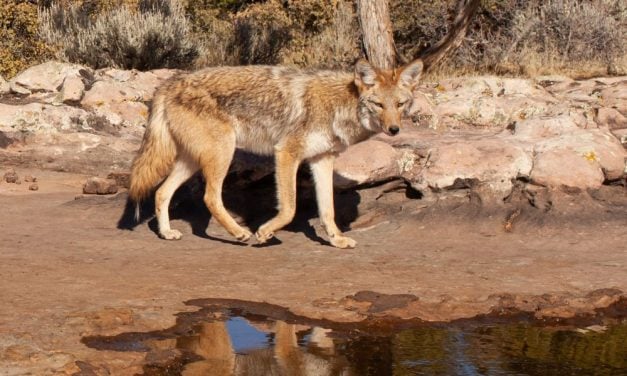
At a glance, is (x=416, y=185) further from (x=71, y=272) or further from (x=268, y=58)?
(x=268, y=58)

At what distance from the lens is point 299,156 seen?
26.6ft

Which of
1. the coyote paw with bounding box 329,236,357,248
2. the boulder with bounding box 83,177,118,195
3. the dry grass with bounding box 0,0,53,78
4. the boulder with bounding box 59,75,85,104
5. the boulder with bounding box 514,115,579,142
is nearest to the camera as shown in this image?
the coyote paw with bounding box 329,236,357,248

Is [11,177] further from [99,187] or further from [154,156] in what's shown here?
[154,156]

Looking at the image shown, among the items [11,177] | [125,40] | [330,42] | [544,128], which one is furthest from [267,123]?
[330,42]

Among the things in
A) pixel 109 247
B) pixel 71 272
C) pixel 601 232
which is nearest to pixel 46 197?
pixel 109 247

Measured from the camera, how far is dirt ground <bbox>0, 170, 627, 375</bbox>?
5852mm

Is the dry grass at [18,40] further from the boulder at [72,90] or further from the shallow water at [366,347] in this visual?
the shallow water at [366,347]

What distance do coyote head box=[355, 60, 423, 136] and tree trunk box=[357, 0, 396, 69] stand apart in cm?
671

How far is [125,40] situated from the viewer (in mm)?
16469

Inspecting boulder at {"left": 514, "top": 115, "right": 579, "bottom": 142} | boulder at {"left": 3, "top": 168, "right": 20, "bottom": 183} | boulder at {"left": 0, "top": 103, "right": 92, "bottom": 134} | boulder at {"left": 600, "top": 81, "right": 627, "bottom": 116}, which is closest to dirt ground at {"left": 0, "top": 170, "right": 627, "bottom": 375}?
boulder at {"left": 3, "top": 168, "right": 20, "bottom": 183}

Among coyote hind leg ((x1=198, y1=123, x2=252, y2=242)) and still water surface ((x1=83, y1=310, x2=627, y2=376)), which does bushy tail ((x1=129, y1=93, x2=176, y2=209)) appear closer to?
coyote hind leg ((x1=198, y1=123, x2=252, y2=242))

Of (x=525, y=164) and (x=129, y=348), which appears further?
(x=525, y=164)

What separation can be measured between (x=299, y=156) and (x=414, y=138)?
1931 millimetres

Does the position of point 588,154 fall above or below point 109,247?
above
